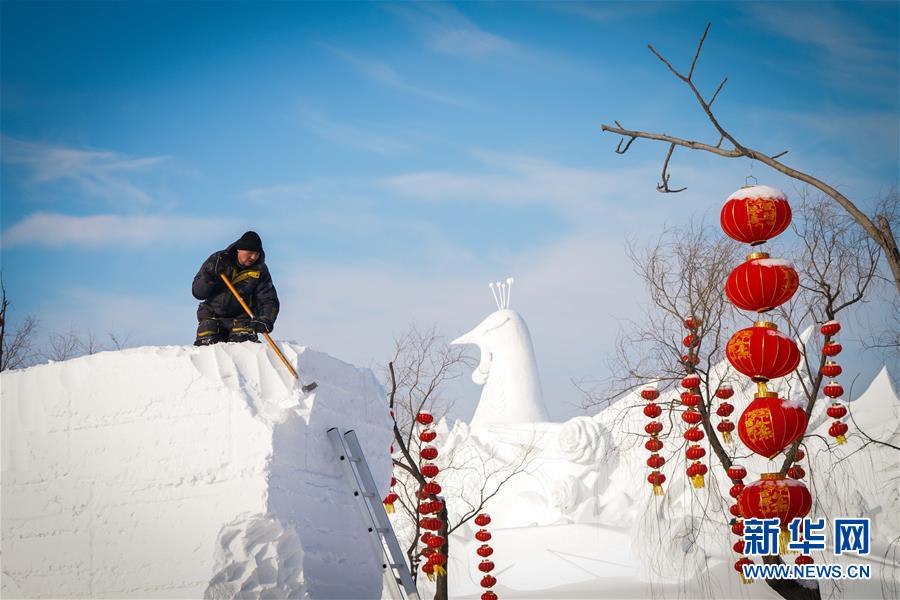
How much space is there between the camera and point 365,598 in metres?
3.69

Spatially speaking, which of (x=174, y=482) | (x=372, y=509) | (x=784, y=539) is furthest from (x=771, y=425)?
(x=174, y=482)

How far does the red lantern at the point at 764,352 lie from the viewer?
3.84 m

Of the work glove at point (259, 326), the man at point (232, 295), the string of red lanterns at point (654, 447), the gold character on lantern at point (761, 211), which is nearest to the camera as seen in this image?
the work glove at point (259, 326)

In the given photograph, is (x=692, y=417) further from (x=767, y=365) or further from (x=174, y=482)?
(x=174, y=482)

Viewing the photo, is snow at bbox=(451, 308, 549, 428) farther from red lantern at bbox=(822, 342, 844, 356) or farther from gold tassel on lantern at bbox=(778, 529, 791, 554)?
gold tassel on lantern at bbox=(778, 529, 791, 554)

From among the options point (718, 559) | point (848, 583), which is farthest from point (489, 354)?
point (848, 583)

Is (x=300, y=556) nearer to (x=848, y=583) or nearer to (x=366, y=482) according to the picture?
(x=366, y=482)

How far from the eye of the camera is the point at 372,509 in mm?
3629

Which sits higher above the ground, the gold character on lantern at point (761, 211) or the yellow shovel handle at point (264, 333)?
the gold character on lantern at point (761, 211)

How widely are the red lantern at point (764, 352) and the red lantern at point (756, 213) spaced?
1.68ft

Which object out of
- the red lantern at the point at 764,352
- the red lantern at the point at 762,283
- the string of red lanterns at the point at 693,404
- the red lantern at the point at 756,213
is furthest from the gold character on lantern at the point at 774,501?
the string of red lanterns at the point at 693,404

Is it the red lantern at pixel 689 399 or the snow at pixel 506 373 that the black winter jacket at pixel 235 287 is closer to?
the red lantern at pixel 689 399

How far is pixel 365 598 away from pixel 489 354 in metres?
7.88

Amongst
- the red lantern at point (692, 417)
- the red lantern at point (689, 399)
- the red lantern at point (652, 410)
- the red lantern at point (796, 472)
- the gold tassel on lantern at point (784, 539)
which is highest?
the red lantern at point (689, 399)
